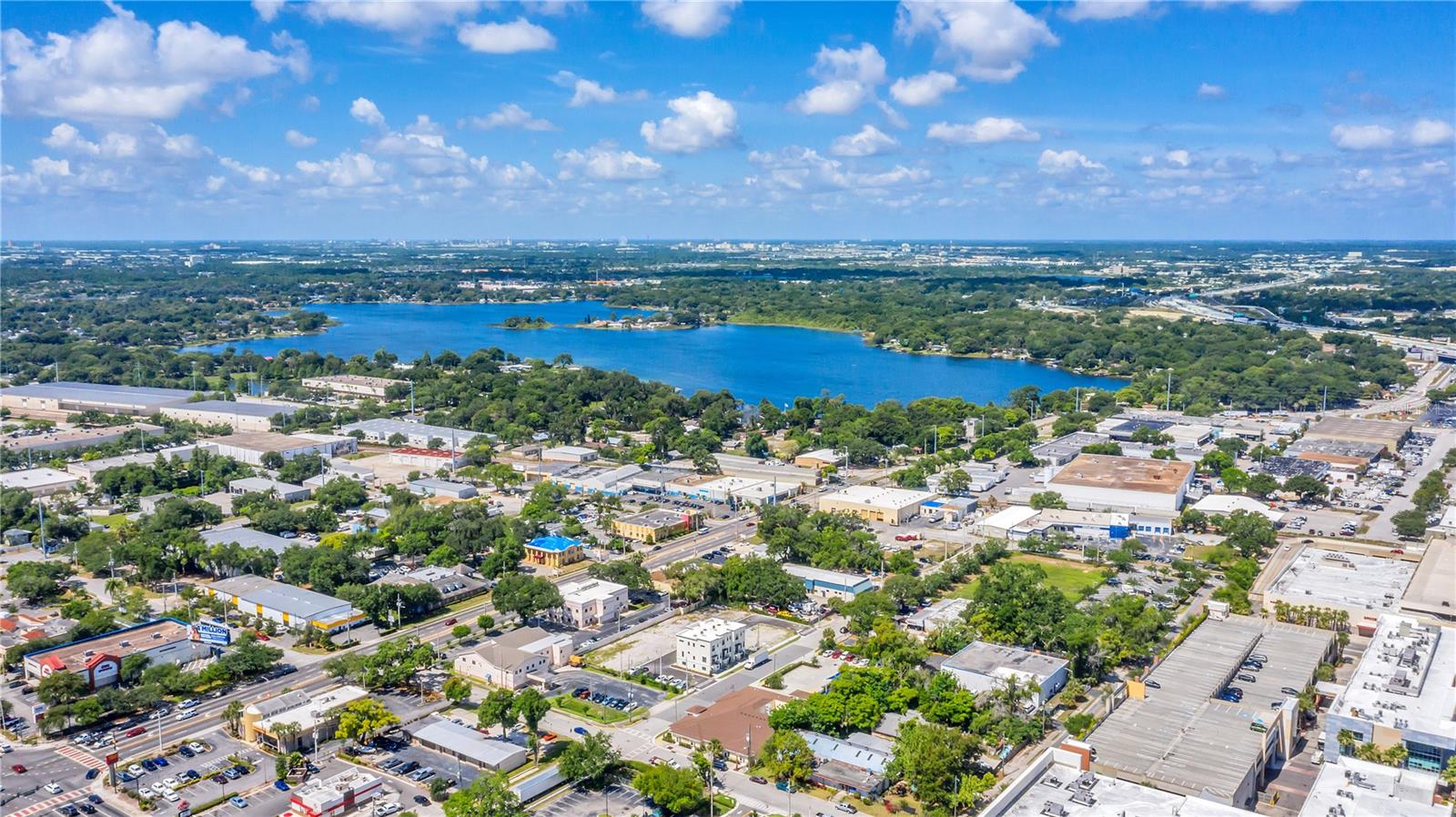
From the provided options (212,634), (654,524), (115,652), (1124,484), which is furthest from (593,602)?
(1124,484)

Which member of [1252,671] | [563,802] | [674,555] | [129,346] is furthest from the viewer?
[129,346]

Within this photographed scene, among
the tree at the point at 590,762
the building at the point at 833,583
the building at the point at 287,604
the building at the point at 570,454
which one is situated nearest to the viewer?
the tree at the point at 590,762

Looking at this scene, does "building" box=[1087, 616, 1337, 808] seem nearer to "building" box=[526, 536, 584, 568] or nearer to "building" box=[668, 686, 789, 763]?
"building" box=[668, 686, 789, 763]

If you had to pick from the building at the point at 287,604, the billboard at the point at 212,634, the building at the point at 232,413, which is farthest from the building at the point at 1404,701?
the building at the point at 232,413

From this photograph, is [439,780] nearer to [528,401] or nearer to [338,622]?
[338,622]

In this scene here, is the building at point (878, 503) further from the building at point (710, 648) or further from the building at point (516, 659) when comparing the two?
the building at point (516, 659)

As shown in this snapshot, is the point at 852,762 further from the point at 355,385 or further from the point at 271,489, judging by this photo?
the point at 355,385

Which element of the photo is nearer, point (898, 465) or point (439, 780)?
point (439, 780)

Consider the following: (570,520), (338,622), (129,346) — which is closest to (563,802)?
(338,622)
